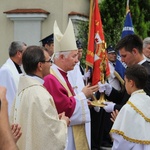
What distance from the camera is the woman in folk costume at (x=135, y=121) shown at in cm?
443

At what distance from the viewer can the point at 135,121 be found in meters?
4.43

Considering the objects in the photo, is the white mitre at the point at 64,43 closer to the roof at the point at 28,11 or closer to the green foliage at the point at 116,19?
the green foliage at the point at 116,19

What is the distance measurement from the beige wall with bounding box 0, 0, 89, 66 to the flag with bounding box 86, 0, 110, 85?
5.04 m

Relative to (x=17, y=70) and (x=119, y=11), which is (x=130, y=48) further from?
(x=119, y=11)

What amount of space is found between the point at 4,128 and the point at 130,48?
2.92m

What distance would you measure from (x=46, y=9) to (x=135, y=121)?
327 inches

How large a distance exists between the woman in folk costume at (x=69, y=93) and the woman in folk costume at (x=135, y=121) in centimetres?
70

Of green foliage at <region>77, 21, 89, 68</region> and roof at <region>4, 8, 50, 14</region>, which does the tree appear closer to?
green foliage at <region>77, 21, 89, 68</region>

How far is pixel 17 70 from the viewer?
21.9 feet

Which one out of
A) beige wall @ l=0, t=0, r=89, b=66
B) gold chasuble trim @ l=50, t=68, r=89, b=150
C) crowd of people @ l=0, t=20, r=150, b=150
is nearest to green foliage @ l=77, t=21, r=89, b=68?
beige wall @ l=0, t=0, r=89, b=66

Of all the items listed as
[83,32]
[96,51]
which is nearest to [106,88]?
[96,51]

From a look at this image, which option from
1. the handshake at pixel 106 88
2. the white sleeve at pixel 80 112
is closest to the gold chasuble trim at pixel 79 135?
the white sleeve at pixel 80 112

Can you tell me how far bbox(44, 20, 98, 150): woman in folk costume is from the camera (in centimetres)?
502

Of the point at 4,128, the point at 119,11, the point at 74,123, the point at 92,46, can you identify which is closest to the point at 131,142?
the point at 74,123
